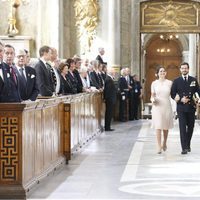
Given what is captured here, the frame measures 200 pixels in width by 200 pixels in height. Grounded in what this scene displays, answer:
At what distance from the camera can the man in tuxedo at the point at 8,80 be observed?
8.23m

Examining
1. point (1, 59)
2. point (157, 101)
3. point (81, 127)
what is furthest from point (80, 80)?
point (1, 59)

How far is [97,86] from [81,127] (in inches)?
164

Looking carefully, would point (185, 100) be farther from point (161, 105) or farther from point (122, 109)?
point (122, 109)

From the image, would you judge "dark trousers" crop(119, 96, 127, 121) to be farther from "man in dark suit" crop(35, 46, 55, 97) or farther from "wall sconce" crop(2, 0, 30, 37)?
"man in dark suit" crop(35, 46, 55, 97)

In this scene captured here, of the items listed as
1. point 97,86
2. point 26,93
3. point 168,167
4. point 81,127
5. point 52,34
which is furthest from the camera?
point 52,34

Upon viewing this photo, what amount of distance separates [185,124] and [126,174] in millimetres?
2758

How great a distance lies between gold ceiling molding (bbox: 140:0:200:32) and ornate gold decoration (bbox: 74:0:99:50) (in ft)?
6.77

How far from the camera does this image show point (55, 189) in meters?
8.45

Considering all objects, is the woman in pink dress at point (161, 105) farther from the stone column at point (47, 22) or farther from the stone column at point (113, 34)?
the stone column at point (113, 34)

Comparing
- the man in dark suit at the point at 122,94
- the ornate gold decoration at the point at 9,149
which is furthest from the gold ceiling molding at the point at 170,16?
the ornate gold decoration at the point at 9,149

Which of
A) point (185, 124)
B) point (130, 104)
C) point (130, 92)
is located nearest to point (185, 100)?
point (185, 124)

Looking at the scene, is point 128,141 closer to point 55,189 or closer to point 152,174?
point 152,174

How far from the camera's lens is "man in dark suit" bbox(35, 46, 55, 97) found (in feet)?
34.8

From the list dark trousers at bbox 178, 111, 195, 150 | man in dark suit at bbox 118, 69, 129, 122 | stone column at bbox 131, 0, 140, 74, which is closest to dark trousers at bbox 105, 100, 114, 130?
man in dark suit at bbox 118, 69, 129, 122
